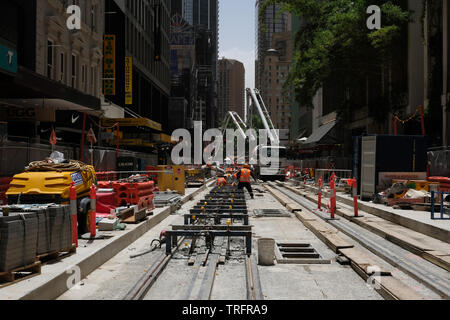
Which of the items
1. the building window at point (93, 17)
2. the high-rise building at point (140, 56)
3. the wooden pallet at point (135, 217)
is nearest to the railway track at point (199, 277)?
the wooden pallet at point (135, 217)

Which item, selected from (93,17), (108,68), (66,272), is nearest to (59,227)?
(66,272)

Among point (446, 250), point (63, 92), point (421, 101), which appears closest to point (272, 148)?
point (421, 101)

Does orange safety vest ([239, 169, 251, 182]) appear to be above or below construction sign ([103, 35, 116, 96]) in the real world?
below

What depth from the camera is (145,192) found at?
57.1 feet

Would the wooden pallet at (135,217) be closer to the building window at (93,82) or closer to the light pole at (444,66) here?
the light pole at (444,66)

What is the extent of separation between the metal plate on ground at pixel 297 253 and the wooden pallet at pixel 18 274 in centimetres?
500

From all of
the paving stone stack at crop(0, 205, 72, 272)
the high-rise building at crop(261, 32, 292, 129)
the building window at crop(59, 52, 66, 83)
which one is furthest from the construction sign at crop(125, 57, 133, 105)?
the high-rise building at crop(261, 32, 292, 129)

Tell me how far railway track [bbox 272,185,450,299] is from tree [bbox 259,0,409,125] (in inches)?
839

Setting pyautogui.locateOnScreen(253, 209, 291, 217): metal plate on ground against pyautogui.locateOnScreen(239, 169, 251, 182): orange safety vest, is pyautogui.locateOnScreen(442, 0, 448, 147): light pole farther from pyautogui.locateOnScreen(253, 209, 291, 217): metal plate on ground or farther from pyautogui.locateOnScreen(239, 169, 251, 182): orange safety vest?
pyautogui.locateOnScreen(253, 209, 291, 217): metal plate on ground

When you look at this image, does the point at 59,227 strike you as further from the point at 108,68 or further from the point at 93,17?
the point at 108,68

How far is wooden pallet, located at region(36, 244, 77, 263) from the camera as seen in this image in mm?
8520

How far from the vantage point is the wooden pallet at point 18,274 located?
7.08 m

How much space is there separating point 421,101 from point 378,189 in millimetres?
16371
